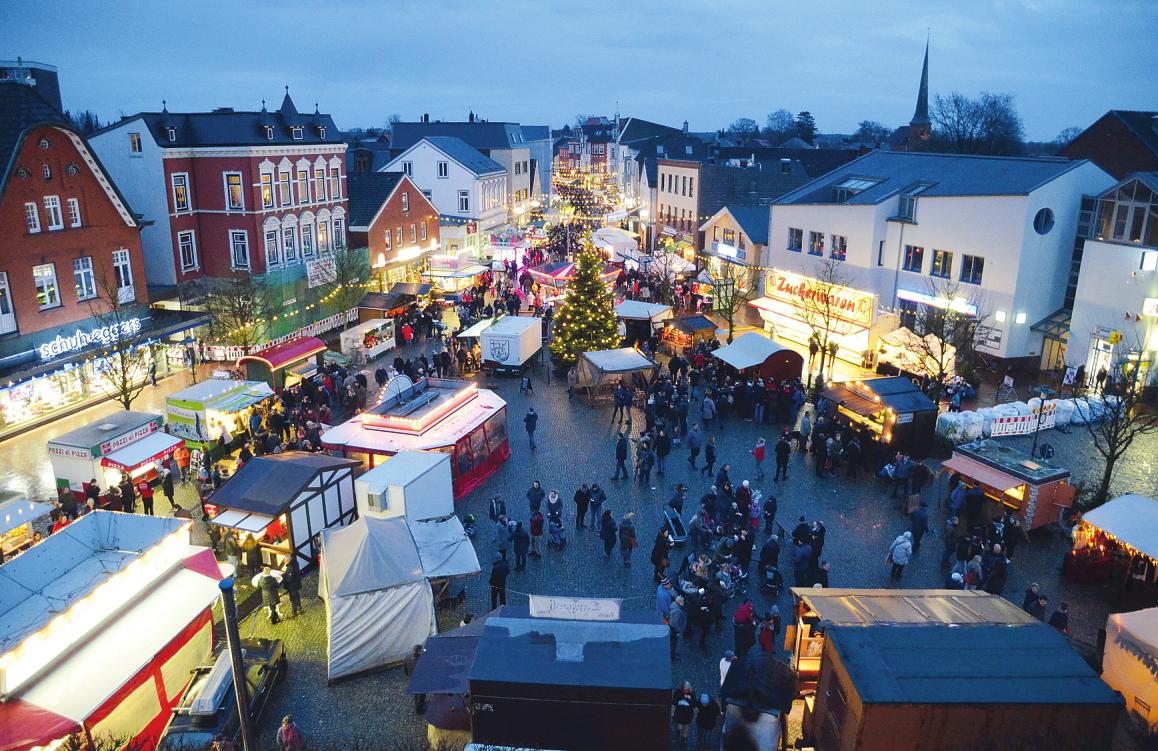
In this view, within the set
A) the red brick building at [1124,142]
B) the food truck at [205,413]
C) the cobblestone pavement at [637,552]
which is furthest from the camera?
the red brick building at [1124,142]

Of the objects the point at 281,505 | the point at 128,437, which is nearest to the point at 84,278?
the point at 128,437

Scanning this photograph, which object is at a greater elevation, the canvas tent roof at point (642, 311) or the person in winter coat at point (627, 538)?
the canvas tent roof at point (642, 311)

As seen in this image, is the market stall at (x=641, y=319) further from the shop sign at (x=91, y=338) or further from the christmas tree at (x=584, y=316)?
the shop sign at (x=91, y=338)

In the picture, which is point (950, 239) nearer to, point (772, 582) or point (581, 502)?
point (772, 582)

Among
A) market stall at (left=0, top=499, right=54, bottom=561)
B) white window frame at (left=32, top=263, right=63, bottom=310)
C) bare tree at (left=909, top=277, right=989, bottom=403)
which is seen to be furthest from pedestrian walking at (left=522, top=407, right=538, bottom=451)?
white window frame at (left=32, top=263, right=63, bottom=310)

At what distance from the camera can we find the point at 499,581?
13547mm

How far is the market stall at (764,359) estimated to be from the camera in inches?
979

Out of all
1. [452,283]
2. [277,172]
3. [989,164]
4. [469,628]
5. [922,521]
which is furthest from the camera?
[452,283]

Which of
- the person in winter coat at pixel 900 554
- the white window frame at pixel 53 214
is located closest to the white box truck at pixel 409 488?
the person in winter coat at pixel 900 554

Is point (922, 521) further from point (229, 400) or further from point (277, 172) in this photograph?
point (277, 172)

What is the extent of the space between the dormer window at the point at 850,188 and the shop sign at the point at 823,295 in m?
4.71

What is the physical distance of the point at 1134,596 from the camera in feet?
45.9

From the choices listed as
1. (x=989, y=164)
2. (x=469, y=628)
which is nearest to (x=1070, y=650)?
(x=469, y=628)

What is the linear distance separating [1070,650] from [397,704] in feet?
30.0
